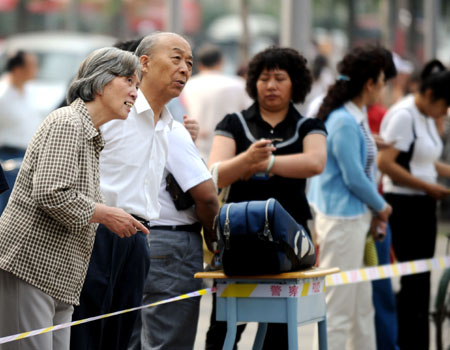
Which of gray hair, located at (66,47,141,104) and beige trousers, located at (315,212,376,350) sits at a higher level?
gray hair, located at (66,47,141,104)

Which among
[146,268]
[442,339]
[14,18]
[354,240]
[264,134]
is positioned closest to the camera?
[146,268]

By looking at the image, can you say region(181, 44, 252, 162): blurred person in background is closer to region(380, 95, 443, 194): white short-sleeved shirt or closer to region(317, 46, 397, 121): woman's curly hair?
region(380, 95, 443, 194): white short-sleeved shirt

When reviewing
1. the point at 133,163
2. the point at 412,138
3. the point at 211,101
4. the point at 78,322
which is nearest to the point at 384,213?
the point at 412,138

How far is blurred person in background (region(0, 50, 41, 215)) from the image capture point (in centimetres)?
1150

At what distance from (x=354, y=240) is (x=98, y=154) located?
268cm

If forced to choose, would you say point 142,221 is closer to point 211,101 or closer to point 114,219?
point 114,219

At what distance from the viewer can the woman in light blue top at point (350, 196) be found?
674cm

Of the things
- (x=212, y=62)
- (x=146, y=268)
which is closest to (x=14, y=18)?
(x=212, y=62)

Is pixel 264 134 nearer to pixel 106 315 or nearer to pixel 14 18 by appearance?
pixel 106 315

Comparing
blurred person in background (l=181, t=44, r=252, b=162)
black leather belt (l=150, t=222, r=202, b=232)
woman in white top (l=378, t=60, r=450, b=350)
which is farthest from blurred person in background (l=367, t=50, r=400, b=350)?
blurred person in background (l=181, t=44, r=252, b=162)

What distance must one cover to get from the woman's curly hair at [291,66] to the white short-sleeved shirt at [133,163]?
1.32 metres

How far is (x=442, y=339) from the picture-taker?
24.6 ft

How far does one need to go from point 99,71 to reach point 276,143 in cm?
171

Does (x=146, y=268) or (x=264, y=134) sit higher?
(x=264, y=134)
